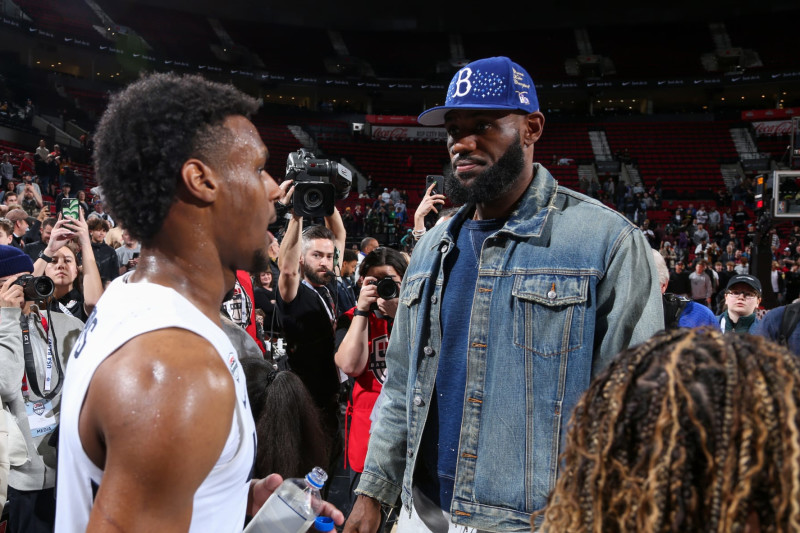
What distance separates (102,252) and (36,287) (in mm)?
3403

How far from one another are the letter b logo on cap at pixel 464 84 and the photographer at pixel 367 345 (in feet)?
4.00

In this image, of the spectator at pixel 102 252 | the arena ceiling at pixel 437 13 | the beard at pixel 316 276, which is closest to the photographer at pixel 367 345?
the beard at pixel 316 276

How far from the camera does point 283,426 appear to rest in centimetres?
192

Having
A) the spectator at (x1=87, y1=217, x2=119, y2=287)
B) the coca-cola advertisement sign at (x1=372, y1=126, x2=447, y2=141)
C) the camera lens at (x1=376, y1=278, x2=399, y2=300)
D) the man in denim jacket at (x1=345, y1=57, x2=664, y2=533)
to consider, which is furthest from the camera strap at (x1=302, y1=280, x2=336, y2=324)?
the coca-cola advertisement sign at (x1=372, y1=126, x2=447, y2=141)

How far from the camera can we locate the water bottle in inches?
51.1

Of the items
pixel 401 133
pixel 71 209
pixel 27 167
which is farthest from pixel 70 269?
pixel 401 133

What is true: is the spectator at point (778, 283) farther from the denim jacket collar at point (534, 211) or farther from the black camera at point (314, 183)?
the denim jacket collar at point (534, 211)

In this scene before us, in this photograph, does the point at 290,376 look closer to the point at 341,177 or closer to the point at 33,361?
the point at 33,361

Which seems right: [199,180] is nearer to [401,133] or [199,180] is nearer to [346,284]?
[346,284]

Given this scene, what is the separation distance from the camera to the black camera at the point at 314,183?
10.3 ft

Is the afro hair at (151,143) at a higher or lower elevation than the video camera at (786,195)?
lower

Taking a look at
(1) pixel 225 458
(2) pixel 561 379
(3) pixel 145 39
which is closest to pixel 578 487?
(1) pixel 225 458

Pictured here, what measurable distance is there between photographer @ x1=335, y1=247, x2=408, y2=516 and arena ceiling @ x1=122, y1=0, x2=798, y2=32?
2480 cm

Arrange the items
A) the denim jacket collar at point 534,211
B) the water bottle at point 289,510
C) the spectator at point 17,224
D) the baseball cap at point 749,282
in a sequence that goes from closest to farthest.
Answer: the water bottle at point 289,510, the denim jacket collar at point 534,211, the baseball cap at point 749,282, the spectator at point 17,224
